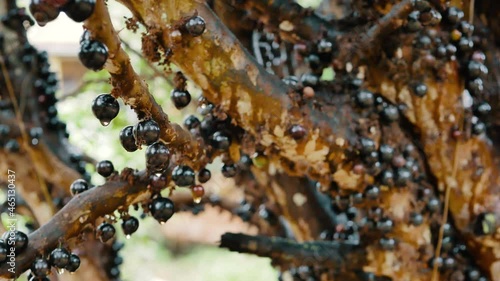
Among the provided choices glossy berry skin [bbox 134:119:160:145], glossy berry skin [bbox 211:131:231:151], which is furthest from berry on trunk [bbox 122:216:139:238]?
glossy berry skin [bbox 134:119:160:145]

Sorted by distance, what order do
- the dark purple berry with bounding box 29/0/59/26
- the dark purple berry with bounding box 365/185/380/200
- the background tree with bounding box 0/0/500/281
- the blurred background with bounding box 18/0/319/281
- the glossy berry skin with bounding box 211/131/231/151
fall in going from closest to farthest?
the dark purple berry with bounding box 29/0/59/26 → the background tree with bounding box 0/0/500/281 → the glossy berry skin with bounding box 211/131/231/151 → the dark purple berry with bounding box 365/185/380/200 → the blurred background with bounding box 18/0/319/281

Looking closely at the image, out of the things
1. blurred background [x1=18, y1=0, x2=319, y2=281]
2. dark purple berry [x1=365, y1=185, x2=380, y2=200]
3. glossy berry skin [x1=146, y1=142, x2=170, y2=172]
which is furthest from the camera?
blurred background [x1=18, y1=0, x2=319, y2=281]

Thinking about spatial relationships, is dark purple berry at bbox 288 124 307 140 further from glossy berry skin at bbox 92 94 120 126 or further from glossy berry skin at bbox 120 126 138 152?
glossy berry skin at bbox 92 94 120 126

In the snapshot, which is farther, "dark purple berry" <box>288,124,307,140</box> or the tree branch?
Result: "dark purple berry" <box>288,124,307,140</box>

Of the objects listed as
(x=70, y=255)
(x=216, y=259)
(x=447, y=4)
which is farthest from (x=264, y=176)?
(x=216, y=259)

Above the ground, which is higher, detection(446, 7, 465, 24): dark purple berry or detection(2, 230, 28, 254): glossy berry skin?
detection(446, 7, 465, 24): dark purple berry

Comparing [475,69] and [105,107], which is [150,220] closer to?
[475,69]

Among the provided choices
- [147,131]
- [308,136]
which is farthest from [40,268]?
[308,136]
